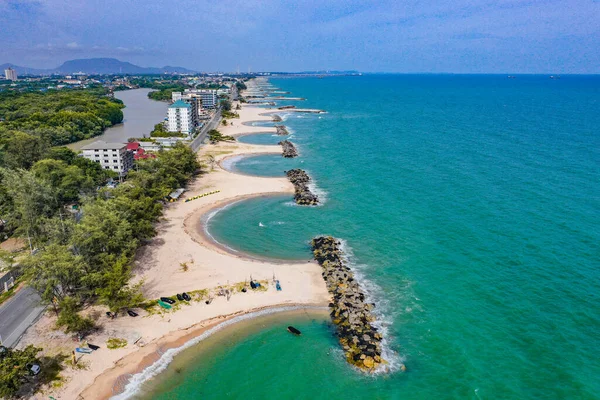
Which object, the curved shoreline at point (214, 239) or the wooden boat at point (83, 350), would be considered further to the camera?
the curved shoreline at point (214, 239)

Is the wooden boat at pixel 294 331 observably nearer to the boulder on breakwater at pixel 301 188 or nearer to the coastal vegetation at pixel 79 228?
the coastal vegetation at pixel 79 228

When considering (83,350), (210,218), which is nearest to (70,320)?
(83,350)

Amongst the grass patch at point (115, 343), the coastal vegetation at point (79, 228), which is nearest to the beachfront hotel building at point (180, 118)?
the coastal vegetation at point (79, 228)

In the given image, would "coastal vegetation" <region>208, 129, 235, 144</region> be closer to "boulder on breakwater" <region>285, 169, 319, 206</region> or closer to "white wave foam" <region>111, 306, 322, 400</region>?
"boulder on breakwater" <region>285, 169, 319, 206</region>

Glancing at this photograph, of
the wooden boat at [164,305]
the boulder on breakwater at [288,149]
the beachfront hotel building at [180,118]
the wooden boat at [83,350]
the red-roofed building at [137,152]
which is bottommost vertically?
the wooden boat at [83,350]

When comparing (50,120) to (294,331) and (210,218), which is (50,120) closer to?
(210,218)

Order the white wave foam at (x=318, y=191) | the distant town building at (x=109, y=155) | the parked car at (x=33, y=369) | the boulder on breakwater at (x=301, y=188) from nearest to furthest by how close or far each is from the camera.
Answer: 1. the parked car at (x=33, y=369)
2. the boulder on breakwater at (x=301, y=188)
3. the white wave foam at (x=318, y=191)
4. the distant town building at (x=109, y=155)
